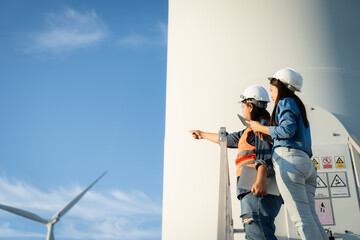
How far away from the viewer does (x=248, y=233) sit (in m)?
2.95

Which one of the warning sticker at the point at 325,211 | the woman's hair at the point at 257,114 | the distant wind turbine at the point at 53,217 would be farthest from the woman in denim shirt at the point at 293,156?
the distant wind turbine at the point at 53,217

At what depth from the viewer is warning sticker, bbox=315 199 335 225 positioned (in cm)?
417

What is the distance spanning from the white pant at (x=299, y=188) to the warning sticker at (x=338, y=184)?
152 centimetres

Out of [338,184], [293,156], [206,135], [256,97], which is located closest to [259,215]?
[293,156]

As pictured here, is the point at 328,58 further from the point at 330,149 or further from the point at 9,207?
the point at 9,207

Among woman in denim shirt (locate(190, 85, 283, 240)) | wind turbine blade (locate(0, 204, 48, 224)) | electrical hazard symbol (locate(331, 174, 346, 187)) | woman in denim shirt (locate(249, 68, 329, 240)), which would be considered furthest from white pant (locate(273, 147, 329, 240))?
wind turbine blade (locate(0, 204, 48, 224))

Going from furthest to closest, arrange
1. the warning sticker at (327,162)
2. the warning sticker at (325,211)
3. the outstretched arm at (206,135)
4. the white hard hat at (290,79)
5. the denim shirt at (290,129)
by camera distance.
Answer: the warning sticker at (327,162) → the warning sticker at (325,211) → the outstretched arm at (206,135) → the white hard hat at (290,79) → the denim shirt at (290,129)

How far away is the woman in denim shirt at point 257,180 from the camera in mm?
2920

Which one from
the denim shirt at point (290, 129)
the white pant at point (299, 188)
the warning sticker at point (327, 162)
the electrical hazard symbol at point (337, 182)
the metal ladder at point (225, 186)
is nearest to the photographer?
the metal ladder at point (225, 186)

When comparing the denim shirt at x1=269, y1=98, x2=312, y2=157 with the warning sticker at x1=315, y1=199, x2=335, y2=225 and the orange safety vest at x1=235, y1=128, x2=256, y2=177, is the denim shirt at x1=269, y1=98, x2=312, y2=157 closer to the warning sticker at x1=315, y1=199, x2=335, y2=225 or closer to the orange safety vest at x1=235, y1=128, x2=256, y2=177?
the orange safety vest at x1=235, y1=128, x2=256, y2=177

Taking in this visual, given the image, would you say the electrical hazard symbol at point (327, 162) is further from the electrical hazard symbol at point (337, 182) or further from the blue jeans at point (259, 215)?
the blue jeans at point (259, 215)

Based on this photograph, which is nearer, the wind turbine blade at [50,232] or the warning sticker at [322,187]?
the warning sticker at [322,187]

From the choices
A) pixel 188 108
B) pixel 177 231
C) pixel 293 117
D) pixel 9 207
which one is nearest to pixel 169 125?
pixel 188 108

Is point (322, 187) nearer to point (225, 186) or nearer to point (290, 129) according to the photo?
point (290, 129)
